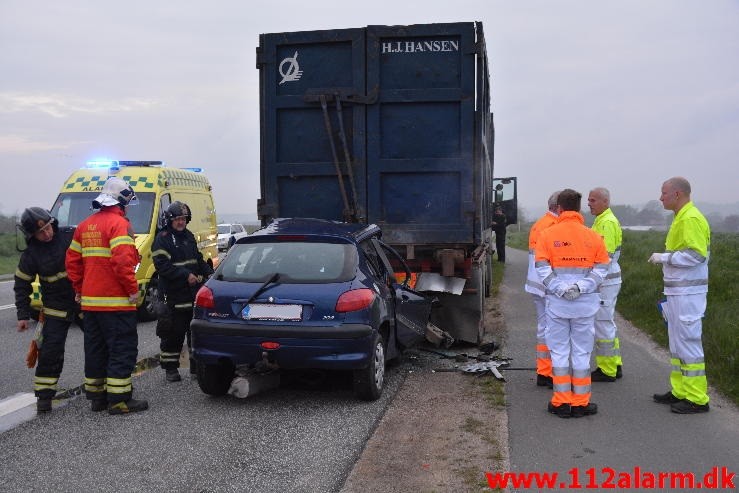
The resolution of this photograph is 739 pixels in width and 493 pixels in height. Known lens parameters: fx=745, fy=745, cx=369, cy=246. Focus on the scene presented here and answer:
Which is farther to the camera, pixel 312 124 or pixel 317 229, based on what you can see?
pixel 312 124

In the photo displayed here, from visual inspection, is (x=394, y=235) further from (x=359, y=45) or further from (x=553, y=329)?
(x=553, y=329)

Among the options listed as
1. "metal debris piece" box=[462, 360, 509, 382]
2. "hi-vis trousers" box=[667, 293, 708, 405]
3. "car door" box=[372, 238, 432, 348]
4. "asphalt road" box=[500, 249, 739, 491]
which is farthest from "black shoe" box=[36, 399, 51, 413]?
"hi-vis trousers" box=[667, 293, 708, 405]

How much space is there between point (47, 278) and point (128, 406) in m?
1.30

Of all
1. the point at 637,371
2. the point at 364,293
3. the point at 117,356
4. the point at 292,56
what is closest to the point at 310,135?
the point at 292,56

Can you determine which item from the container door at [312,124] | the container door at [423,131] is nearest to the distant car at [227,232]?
the container door at [312,124]

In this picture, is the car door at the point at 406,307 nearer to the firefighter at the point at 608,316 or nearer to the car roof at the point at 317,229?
the car roof at the point at 317,229

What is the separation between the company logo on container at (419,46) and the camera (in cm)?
855

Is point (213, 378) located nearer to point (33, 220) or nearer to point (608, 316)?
point (33, 220)

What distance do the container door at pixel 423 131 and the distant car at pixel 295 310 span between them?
6.57 feet

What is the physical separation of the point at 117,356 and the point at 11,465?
4.81ft

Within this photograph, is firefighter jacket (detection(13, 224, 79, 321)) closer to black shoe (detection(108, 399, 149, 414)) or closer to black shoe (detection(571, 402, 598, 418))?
black shoe (detection(108, 399, 149, 414))

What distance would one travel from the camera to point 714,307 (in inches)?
392

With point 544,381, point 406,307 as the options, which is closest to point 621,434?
point 544,381

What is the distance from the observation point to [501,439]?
17.2 feet
